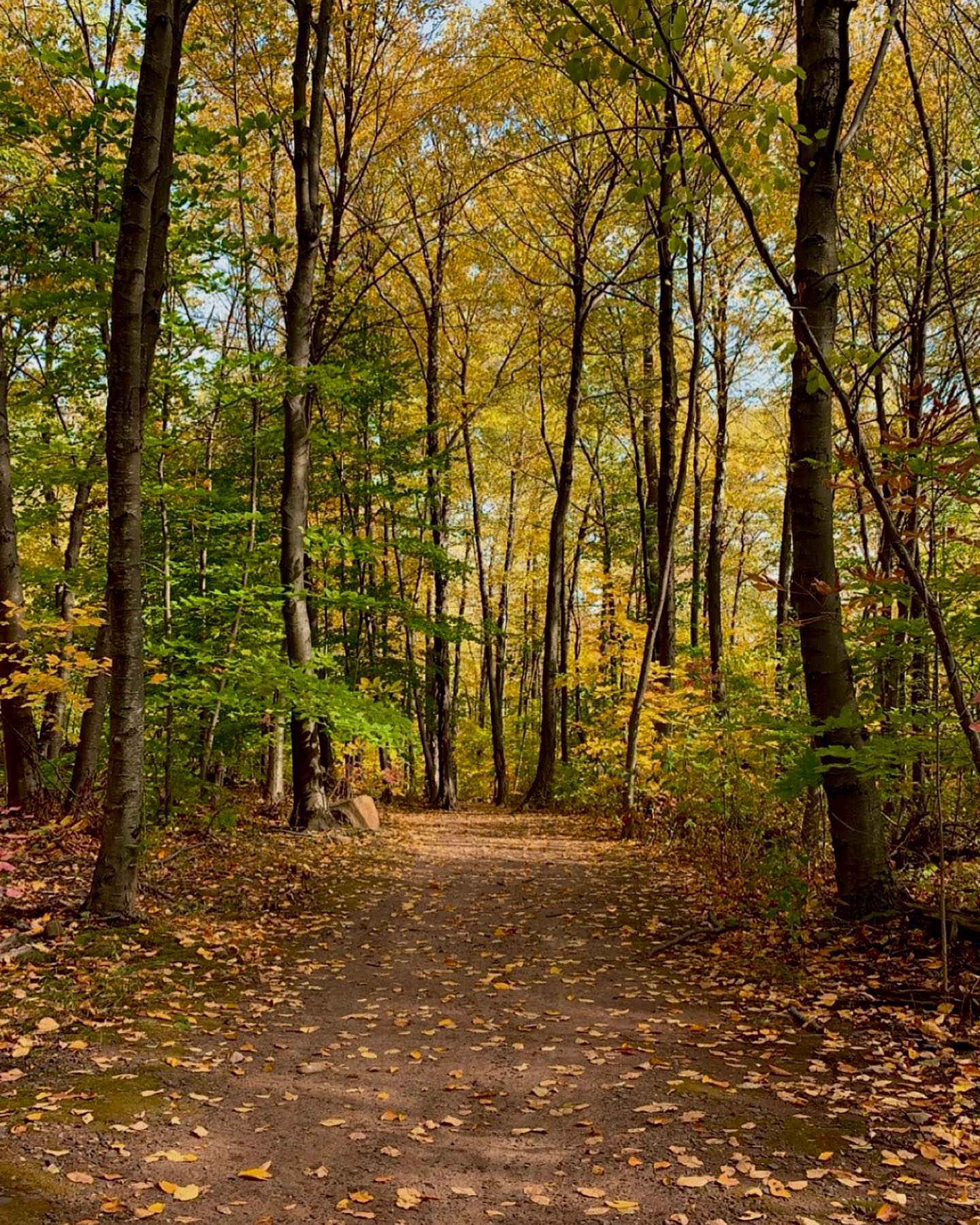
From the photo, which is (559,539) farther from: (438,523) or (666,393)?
(666,393)

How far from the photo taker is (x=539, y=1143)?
10.8 feet

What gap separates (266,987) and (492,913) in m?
2.59

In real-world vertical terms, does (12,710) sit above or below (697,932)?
above

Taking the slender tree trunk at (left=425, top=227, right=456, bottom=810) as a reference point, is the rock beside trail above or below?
below

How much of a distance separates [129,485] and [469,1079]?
427cm

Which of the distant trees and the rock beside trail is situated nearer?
the distant trees

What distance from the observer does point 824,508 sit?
5.85 meters

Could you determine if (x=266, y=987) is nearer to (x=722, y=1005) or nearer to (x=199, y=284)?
(x=722, y=1005)

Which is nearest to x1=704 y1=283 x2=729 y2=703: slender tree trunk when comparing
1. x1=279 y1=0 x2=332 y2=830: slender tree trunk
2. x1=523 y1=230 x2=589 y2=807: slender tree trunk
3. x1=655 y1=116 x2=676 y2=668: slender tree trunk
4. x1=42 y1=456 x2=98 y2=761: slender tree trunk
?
x1=523 y1=230 x2=589 y2=807: slender tree trunk

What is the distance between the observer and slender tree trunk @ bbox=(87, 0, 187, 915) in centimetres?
545

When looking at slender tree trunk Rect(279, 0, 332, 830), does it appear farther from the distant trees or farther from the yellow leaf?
the yellow leaf

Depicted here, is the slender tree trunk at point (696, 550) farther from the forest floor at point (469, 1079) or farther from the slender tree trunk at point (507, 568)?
the forest floor at point (469, 1079)

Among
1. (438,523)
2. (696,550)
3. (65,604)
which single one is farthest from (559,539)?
(65,604)

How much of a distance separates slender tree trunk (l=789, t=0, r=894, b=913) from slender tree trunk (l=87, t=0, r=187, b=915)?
4.34 metres
